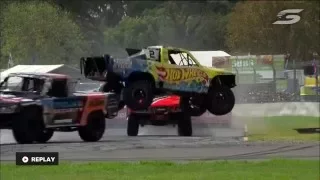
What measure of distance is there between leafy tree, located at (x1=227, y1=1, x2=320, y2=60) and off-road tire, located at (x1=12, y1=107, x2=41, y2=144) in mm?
4907

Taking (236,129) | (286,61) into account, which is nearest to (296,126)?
(236,129)

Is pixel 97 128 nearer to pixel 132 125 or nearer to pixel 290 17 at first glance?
pixel 132 125

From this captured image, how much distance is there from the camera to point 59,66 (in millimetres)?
21312

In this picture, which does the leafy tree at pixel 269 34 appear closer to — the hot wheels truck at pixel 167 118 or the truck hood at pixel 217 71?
the hot wheels truck at pixel 167 118

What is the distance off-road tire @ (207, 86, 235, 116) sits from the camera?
60.7 feet

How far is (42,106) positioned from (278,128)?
8.14 meters

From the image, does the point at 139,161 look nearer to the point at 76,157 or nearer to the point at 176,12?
the point at 76,157

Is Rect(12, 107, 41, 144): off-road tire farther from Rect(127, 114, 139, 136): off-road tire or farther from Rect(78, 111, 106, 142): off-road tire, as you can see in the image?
Rect(127, 114, 139, 136): off-road tire

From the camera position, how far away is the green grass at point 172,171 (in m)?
14.9

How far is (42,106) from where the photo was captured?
2102 cm

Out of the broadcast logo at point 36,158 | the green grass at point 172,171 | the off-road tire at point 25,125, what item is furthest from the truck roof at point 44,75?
the broadcast logo at point 36,158

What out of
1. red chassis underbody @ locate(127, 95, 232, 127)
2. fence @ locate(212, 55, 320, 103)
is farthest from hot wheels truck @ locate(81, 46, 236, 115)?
fence @ locate(212, 55, 320, 103)

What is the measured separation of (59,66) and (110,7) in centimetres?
210

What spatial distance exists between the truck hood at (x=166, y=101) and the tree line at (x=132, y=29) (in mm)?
1343
